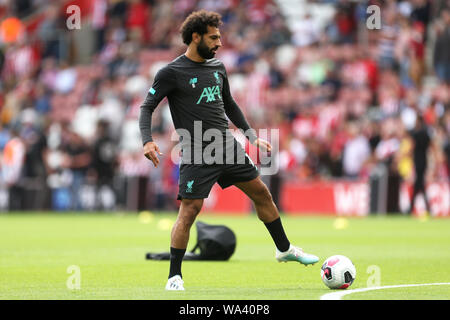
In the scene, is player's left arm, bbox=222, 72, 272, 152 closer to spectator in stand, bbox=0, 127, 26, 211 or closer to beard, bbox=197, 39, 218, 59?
beard, bbox=197, 39, 218, 59

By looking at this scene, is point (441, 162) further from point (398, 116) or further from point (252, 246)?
point (252, 246)

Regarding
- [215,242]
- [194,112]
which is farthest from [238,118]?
[215,242]

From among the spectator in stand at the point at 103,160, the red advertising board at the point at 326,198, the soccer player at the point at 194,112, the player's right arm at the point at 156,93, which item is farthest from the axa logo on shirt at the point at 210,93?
the spectator in stand at the point at 103,160

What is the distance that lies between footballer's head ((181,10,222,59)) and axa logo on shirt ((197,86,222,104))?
315 mm

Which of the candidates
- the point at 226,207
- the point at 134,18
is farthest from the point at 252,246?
the point at 134,18

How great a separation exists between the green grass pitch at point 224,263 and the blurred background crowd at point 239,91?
4083 mm

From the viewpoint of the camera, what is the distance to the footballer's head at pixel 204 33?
9.09 meters

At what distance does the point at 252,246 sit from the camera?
49.3 feet

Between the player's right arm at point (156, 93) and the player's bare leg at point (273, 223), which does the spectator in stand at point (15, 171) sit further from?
the player's right arm at point (156, 93)

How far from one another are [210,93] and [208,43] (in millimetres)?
499

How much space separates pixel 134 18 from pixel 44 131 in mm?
5442

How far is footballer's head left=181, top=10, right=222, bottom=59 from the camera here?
9086 mm

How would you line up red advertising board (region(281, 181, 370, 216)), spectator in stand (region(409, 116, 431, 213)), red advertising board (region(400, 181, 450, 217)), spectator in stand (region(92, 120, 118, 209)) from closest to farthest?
spectator in stand (region(409, 116, 431, 213)), red advertising board (region(400, 181, 450, 217)), red advertising board (region(281, 181, 370, 216)), spectator in stand (region(92, 120, 118, 209))

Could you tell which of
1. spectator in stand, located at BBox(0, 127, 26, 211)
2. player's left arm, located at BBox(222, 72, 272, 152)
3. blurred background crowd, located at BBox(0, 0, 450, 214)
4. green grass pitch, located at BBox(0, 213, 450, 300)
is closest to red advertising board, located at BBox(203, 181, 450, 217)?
blurred background crowd, located at BBox(0, 0, 450, 214)
